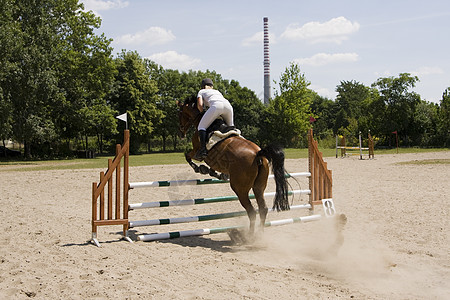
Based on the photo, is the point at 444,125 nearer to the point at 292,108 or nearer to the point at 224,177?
the point at 292,108

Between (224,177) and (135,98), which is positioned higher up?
(135,98)

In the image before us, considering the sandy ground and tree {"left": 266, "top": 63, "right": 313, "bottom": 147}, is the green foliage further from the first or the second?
the sandy ground

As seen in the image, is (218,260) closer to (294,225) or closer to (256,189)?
(256,189)

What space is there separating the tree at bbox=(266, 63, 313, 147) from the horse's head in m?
41.1

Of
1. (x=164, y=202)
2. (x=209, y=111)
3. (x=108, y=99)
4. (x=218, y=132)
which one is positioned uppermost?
(x=108, y=99)

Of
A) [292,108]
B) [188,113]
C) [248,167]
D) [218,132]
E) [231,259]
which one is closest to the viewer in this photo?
[231,259]

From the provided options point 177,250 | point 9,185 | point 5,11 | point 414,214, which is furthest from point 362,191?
point 5,11

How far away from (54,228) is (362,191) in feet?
26.5

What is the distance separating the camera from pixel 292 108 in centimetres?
4828

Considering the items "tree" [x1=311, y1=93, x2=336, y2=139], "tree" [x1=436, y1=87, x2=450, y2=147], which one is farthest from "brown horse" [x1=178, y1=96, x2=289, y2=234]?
"tree" [x1=311, y1=93, x2=336, y2=139]

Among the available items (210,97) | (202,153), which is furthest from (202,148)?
(210,97)

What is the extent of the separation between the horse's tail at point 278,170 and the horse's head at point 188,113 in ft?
5.13

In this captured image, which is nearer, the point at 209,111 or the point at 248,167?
the point at 248,167

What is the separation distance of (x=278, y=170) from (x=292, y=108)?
142 ft
